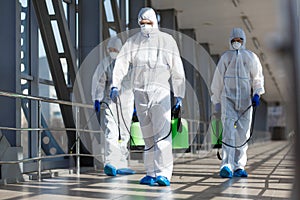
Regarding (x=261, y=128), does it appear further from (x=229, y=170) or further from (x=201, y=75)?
(x=229, y=170)

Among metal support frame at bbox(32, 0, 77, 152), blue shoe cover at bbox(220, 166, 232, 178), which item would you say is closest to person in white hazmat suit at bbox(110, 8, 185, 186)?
blue shoe cover at bbox(220, 166, 232, 178)

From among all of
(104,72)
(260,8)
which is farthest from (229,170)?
(260,8)

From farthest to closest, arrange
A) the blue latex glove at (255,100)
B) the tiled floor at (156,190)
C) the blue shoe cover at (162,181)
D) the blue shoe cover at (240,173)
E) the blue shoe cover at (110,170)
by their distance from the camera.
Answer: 1. the blue shoe cover at (110,170)
2. the blue shoe cover at (240,173)
3. the blue latex glove at (255,100)
4. the blue shoe cover at (162,181)
5. the tiled floor at (156,190)

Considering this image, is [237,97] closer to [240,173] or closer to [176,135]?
[240,173]

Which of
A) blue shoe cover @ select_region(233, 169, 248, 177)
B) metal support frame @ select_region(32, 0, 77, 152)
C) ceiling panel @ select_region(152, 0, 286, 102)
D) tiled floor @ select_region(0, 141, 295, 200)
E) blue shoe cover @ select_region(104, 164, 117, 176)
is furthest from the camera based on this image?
ceiling panel @ select_region(152, 0, 286, 102)

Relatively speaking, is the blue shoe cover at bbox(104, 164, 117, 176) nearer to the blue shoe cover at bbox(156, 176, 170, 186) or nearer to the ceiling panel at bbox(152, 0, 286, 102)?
the blue shoe cover at bbox(156, 176, 170, 186)

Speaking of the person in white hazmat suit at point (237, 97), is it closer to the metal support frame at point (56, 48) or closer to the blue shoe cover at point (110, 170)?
the blue shoe cover at point (110, 170)

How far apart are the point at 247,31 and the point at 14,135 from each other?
29.3 ft

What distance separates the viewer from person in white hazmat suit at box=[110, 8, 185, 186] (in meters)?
3.31

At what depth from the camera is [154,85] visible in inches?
130

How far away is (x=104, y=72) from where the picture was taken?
Result: 449cm

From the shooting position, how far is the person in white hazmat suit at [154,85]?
3307 millimetres

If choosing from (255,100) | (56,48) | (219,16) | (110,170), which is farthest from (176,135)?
(219,16)

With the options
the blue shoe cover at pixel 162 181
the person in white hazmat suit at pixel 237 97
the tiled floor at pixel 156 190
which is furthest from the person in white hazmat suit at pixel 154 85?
the person in white hazmat suit at pixel 237 97
